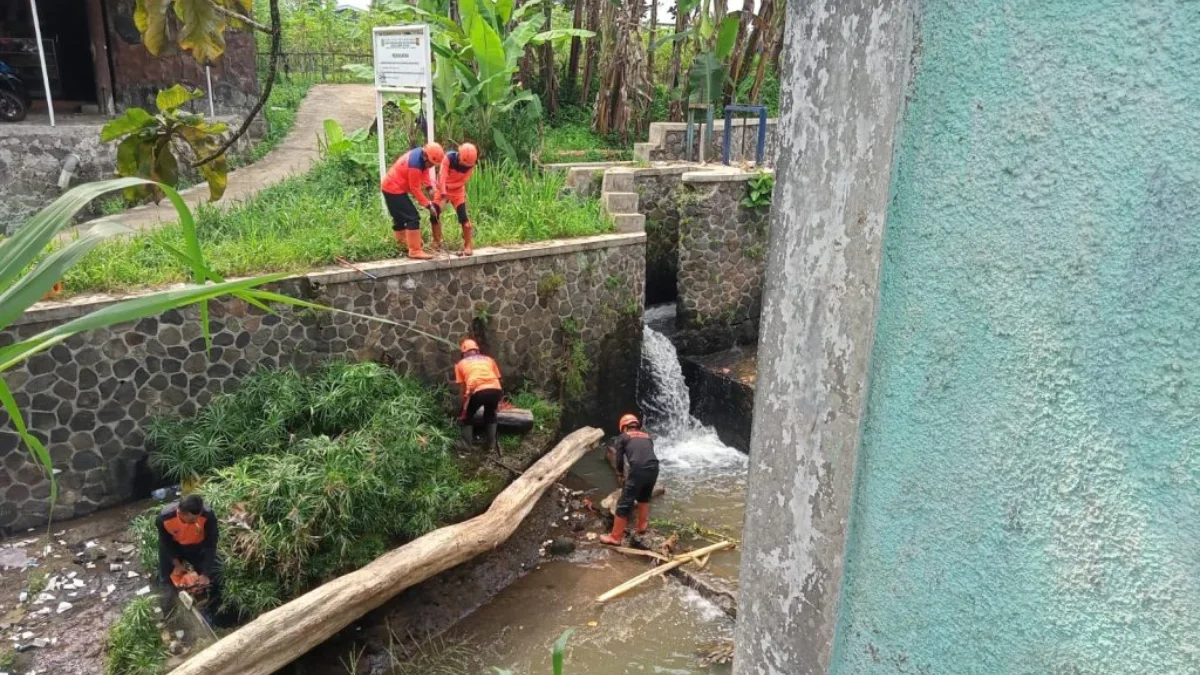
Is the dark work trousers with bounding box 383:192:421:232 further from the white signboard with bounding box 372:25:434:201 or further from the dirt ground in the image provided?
the dirt ground

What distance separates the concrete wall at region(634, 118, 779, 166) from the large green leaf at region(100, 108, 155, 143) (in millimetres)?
8379

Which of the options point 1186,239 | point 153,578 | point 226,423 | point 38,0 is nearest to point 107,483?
point 226,423

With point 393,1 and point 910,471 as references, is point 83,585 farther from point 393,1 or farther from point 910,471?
point 393,1

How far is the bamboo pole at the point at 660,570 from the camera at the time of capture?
7.02 m

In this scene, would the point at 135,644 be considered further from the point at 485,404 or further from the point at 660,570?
the point at 660,570

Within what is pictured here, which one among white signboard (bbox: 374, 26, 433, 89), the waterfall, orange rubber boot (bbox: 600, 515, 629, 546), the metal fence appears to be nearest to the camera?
orange rubber boot (bbox: 600, 515, 629, 546)

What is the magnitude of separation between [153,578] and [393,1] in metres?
9.08

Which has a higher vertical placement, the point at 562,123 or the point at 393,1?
the point at 393,1

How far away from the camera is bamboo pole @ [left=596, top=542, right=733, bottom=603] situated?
23.0 feet

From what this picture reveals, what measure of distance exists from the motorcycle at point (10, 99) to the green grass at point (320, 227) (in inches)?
173

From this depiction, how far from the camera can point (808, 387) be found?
171cm

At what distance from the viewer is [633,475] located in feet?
24.8

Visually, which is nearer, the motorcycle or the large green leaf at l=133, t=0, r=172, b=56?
the large green leaf at l=133, t=0, r=172, b=56

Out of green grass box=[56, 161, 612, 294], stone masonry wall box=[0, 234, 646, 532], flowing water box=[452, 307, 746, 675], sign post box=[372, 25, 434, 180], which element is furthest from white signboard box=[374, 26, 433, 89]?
flowing water box=[452, 307, 746, 675]
